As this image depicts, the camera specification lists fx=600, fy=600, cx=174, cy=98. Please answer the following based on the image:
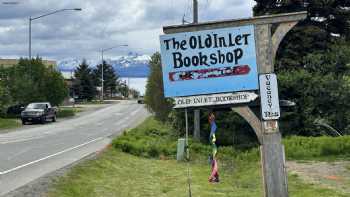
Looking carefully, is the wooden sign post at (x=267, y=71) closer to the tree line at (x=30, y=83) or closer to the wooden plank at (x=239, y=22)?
the wooden plank at (x=239, y=22)

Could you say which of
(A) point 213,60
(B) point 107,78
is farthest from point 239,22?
(B) point 107,78

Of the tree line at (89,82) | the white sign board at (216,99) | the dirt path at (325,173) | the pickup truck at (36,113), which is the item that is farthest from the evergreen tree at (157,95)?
the tree line at (89,82)

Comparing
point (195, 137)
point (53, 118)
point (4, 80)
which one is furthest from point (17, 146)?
point (4, 80)

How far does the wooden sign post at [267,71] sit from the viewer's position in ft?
28.0

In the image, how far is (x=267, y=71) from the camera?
8.54 meters

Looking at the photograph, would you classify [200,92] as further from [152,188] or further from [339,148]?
[339,148]

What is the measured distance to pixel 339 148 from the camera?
837 inches

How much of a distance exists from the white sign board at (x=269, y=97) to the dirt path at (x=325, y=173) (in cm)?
483

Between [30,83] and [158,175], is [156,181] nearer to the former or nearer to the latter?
[158,175]

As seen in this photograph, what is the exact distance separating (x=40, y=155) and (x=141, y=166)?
3.86 m

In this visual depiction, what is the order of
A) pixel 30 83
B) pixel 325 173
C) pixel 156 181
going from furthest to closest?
1. pixel 30 83
2. pixel 325 173
3. pixel 156 181

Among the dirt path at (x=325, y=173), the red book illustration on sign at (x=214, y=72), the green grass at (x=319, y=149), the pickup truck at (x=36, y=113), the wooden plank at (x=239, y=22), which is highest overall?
the wooden plank at (x=239, y=22)

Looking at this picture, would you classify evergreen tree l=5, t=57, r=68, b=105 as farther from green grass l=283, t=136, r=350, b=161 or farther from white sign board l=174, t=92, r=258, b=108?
white sign board l=174, t=92, r=258, b=108

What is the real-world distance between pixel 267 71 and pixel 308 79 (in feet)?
59.6
